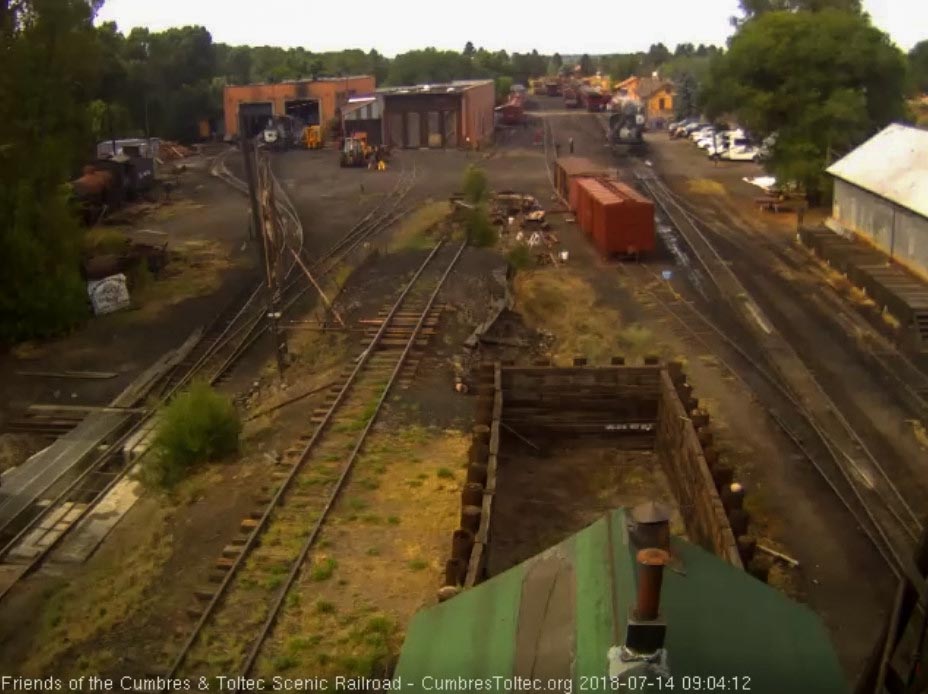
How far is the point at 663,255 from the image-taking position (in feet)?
102

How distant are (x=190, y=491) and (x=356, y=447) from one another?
259cm

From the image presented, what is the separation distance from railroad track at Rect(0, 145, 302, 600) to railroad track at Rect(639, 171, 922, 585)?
37.2 feet

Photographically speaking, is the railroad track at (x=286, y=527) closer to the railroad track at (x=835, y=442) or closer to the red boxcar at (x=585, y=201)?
the railroad track at (x=835, y=442)

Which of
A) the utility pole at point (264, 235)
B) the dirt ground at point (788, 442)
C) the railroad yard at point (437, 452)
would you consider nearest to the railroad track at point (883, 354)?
the railroad yard at point (437, 452)

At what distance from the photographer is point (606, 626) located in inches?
201

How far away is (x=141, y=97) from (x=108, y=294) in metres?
43.3

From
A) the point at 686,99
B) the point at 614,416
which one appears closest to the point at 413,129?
the point at 686,99

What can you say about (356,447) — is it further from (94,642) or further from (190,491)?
(94,642)

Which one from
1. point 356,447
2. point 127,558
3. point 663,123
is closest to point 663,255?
point 356,447

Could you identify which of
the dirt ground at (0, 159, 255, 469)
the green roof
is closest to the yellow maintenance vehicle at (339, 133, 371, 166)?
the dirt ground at (0, 159, 255, 469)

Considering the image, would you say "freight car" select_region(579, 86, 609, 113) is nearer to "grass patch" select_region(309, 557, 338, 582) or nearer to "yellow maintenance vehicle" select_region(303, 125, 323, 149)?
"yellow maintenance vehicle" select_region(303, 125, 323, 149)

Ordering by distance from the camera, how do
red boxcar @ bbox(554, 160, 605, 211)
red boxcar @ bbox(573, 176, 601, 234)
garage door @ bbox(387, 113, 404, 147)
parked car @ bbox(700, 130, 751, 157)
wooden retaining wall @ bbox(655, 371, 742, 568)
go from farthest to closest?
garage door @ bbox(387, 113, 404, 147) → parked car @ bbox(700, 130, 751, 157) → red boxcar @ bbox(554, 160, 605, 211) → red boxcar @ bbox(573, 176, 601, 234) → wooden retaining wall @ bbox(655, 371, 742, 568)
